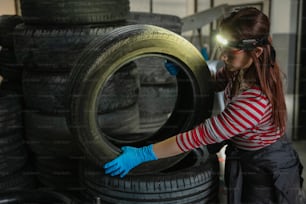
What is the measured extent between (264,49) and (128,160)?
2.00ft

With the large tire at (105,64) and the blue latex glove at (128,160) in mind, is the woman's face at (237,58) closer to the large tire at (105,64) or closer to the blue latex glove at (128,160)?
the large tire at (105,64)

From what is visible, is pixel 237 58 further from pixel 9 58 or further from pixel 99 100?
pixel 9 58

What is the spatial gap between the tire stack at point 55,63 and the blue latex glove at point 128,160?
16.8 inches

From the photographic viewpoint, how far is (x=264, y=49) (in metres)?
1.25

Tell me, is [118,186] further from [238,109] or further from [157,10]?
[157,10]

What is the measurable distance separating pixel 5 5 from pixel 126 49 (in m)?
4.16

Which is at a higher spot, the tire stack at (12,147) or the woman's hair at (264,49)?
the woman's hair at (264,49)

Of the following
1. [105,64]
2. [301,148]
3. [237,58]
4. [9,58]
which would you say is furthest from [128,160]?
[301,148]

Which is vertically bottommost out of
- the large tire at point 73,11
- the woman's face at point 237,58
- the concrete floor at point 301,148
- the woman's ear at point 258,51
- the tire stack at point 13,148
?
the concrete floor at point 301,148

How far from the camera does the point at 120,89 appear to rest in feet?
5.96

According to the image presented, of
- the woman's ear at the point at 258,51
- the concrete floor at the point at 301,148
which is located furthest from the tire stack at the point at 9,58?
the concrete floor at the point at 301,148

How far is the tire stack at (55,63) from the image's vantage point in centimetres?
176

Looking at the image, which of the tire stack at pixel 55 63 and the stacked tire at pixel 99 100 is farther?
the tire stack at pixel 55 63

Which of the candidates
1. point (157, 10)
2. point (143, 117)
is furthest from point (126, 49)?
point (157, 10)
